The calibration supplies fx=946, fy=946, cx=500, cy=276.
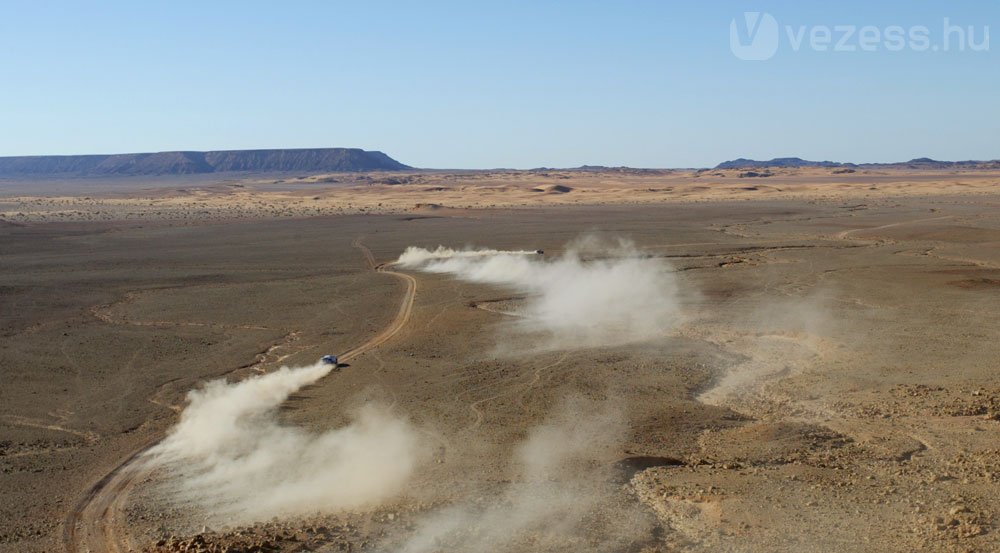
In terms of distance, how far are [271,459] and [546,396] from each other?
20.6 feet

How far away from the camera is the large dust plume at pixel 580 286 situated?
27.4 m

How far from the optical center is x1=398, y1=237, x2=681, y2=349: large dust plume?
1079 inches

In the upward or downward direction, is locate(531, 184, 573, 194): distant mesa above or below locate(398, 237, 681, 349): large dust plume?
above

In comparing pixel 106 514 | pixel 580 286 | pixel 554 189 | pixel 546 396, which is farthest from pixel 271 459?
pixel 554 189

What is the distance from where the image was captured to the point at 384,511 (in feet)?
45.5

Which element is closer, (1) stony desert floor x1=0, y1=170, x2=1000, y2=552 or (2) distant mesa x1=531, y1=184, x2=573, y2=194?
(1) stony desert floor x1=0, y1=170, x2=1000, y2=552

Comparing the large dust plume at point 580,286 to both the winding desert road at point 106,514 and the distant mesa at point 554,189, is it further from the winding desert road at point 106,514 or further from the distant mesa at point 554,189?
the distant mesa at point 554,189

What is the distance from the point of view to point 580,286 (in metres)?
37.3

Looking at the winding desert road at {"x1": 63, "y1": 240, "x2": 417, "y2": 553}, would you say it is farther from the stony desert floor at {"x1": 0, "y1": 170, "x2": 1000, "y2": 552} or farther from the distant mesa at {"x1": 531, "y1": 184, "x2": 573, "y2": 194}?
the distant mesa at {"x1": 531, "y1": 184, "x2": 573, "y2": 194}

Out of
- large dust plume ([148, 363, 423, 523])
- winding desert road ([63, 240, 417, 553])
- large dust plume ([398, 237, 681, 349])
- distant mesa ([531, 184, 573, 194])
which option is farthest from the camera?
distant mesa ([531, 184, 573, 194])

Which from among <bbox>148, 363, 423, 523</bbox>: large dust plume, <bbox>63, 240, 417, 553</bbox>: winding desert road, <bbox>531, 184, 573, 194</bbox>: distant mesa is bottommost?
<bbox>63, 240, 417, 553</bbox>: winding desert road

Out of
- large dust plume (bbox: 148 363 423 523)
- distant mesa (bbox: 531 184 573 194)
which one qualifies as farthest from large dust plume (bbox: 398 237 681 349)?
distant mesa (bbox: 531 184 573 194)

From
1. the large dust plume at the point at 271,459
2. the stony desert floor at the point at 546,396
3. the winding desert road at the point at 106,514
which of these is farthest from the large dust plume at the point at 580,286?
the winding desert road at the point at 106,514

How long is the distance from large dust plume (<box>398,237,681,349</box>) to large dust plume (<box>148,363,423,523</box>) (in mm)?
8523
